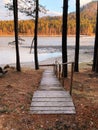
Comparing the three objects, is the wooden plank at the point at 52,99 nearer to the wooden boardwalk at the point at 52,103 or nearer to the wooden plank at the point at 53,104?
the wooden boardwalk at the point at 52,103

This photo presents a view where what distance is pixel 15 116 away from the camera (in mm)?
6355

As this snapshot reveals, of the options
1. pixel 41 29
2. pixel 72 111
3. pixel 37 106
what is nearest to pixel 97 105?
pixel 72 111

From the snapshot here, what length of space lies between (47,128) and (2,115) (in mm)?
1286

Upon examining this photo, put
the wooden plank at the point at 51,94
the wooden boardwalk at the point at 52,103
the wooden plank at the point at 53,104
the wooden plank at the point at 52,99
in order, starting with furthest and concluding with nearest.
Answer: the wooden plank at the point at 51,94 < the wooden plank at the point at 52,99 < the wooden plank at the point at 53,104 < the wooden boardwalk at the point at 52,103

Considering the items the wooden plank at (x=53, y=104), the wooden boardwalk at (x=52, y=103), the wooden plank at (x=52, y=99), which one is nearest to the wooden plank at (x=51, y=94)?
the wooden boardwalk at (x=52, y=103)

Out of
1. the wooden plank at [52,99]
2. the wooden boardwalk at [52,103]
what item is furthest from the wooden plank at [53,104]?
the wooden plank at [52,99]

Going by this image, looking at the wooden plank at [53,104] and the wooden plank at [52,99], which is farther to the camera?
the wooden plank at [52,99]

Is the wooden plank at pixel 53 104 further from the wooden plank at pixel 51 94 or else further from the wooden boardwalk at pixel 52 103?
the wooden plank at pixel 51 94

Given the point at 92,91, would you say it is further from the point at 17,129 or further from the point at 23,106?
the point at 17,129

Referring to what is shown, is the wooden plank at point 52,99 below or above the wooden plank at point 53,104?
above

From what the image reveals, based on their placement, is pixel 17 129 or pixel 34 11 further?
pixel 34 11

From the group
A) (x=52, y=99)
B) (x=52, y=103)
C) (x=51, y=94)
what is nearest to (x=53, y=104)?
(x=52, y=103)

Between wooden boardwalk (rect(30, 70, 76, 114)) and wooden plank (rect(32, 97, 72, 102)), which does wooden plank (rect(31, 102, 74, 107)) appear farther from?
wooden plank (rect(32, 97, 72, 102))

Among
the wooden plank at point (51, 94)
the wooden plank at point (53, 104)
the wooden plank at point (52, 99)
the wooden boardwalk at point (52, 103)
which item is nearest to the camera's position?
the wooden boardwalk at point (52, 103)
